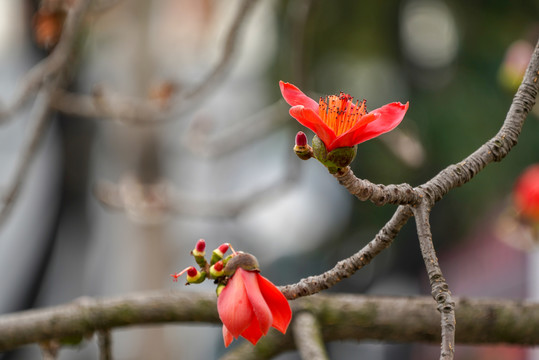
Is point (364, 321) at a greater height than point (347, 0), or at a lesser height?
lesser

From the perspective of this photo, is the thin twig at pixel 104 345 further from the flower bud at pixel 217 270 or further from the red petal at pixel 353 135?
the red petal at pixel 353 135

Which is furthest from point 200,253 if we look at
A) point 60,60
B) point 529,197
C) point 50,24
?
point 50,24

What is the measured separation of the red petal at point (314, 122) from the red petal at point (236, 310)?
→ 5.1 inches

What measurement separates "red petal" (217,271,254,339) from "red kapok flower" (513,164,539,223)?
1163 millimetres

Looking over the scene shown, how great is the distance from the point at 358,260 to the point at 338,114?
0.13 m

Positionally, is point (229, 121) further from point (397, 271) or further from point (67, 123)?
point (397, 271)

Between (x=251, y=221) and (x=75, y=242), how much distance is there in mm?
1250

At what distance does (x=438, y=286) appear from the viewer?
1.62ft

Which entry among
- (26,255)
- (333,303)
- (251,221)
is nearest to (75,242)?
(26,255)

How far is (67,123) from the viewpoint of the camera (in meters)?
4.64

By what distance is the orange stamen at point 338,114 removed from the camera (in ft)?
1.97

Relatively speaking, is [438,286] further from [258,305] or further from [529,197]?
[529,197]

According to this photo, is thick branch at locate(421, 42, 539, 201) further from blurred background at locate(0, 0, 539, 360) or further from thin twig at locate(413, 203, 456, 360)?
blurred background at locate(0, 0, 539, 360)

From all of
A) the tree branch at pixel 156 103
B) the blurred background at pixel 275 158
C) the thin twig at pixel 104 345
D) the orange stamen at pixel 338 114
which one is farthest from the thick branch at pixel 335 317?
the blurred background at pixel 275 158
